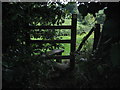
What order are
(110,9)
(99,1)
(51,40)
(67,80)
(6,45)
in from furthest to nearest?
(51,40)
(67,80)
(6,45)
(99,1)
(110,9)

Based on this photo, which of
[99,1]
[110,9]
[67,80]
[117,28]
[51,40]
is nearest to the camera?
[117,28]

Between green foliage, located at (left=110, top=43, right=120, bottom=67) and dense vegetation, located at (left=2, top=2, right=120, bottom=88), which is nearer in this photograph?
green foliage, located at (left=110, top=43, right=120, bottom=67)

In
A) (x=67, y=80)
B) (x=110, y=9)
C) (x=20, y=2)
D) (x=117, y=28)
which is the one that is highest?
(x=20, y=2)

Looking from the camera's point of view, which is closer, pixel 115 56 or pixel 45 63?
pixel 115 56

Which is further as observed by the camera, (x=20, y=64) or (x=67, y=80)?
(x=67, y=80)

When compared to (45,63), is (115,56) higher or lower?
higher

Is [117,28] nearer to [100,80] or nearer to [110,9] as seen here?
[110,9]

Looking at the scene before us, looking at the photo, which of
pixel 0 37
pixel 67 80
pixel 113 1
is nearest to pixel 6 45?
pixel 0 37

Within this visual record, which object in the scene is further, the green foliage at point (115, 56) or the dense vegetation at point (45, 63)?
the dense vegetation at point (45, 63)

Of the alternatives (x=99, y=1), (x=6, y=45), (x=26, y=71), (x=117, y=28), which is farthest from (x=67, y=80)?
(x=117, y=28)

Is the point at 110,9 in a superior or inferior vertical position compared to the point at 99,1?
inferior

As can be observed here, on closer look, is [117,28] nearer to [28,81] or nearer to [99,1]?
[99,1]

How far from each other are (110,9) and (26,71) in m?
1.16

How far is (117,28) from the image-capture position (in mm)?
1383
